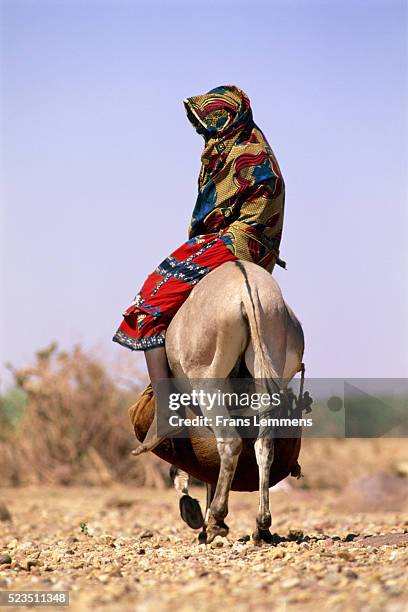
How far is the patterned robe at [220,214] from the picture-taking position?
6836 mm

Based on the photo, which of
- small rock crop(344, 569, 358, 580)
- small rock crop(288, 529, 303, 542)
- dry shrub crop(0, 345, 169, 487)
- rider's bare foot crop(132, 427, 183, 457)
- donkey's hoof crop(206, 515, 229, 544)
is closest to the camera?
small rock crop(344, 569, 358, 580)

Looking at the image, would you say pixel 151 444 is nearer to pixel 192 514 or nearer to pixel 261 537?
pixel 192 514

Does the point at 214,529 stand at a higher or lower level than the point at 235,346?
lower

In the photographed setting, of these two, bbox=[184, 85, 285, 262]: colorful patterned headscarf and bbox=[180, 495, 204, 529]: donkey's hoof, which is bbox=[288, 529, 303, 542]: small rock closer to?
bbox=[180, 495, 204, 529]: donkey's hoof

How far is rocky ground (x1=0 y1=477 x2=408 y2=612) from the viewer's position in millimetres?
4219

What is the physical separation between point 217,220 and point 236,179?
0.32 meters

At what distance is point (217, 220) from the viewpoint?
7.08m

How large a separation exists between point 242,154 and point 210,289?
1132 millimetres

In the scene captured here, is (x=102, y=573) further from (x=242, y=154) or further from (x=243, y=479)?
(x=242, y=154)

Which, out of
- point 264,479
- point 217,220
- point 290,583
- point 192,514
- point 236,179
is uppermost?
point 236,179

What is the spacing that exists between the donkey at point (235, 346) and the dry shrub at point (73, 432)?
31.3ft

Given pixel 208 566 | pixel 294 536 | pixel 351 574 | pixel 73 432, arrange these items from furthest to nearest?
pixel 73 432, pixel 294 536, pixel 208 566, pixel 351 574

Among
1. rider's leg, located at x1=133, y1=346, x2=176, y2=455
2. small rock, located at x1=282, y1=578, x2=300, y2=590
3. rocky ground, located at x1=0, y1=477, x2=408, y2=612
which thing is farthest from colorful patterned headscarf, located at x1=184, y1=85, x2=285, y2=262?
small rock, located at x1=282, y1=578, x2=300, y2=590

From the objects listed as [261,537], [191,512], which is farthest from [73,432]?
[261,537]
